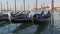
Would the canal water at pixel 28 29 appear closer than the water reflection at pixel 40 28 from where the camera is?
Yes

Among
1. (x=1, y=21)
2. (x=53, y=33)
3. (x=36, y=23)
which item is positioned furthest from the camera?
(x=1, y=21)

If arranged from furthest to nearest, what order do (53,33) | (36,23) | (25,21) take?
(25,21)
(36,23)
(53,33)

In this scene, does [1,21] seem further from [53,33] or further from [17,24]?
[53,33]

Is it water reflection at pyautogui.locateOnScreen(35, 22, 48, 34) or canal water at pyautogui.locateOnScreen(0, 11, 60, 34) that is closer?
canal water at pyautogui.locateOnScreen(0, 11, 60, 34)

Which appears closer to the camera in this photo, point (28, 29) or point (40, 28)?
point (28, 29)

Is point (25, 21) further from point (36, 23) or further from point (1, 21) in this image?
point (1, 21)

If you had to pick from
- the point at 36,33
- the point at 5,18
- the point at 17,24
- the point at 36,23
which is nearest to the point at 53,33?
the point at 36,33

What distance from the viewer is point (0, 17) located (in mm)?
16031

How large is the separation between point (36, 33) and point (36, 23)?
3680 millimetres

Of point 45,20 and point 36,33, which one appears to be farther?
point 45,20

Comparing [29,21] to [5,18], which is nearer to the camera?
[29,21]

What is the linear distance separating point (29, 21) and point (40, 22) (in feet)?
3.61

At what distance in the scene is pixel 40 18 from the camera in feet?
46.2

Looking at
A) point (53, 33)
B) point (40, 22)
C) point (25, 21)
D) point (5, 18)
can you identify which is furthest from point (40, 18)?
point (53, 33)
